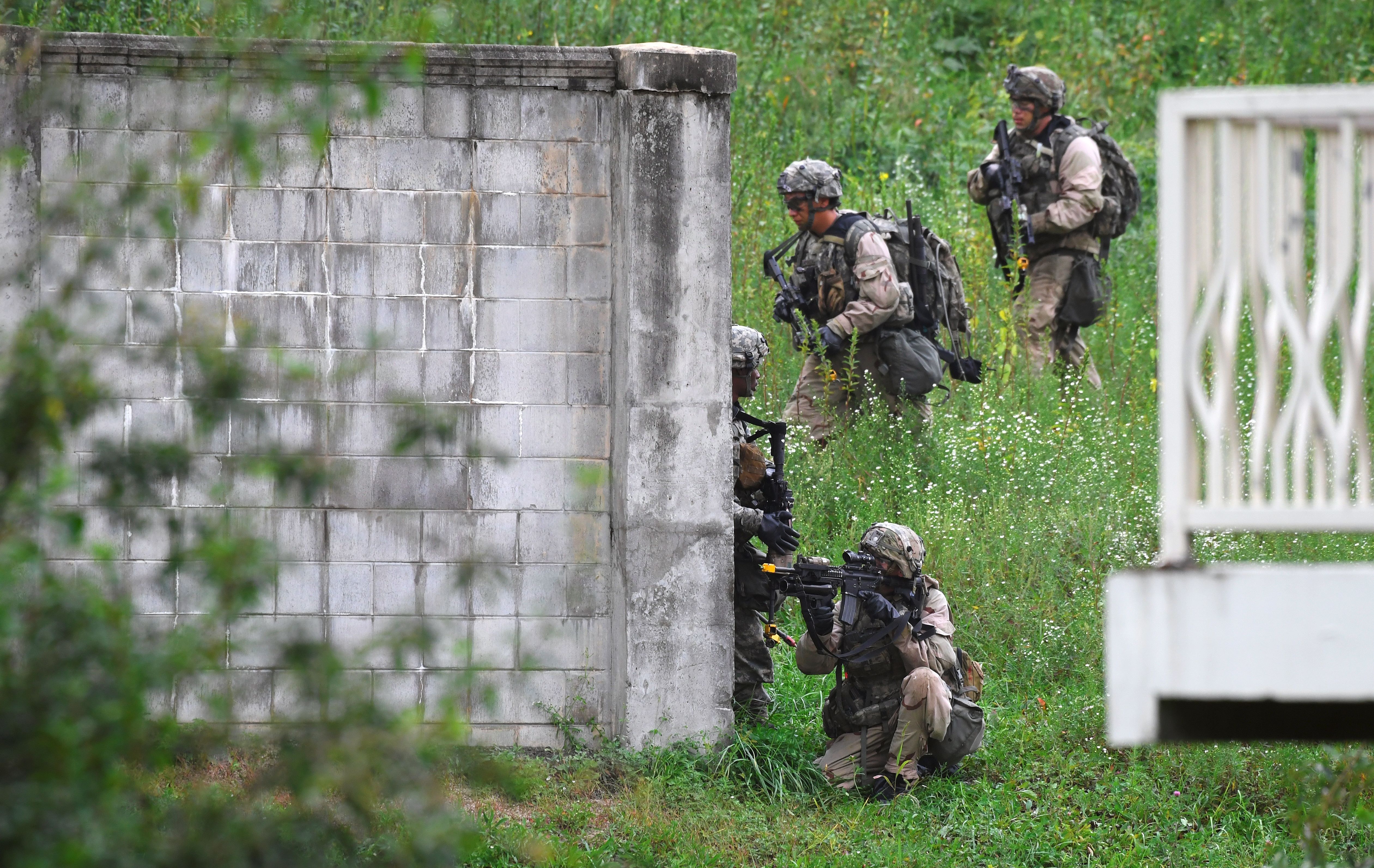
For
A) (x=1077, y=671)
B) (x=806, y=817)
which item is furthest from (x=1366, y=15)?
(x=806, y=817)

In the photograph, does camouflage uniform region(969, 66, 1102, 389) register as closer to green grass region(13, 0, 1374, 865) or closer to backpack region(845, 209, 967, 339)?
green grass region(13, 0, 1374, 865)

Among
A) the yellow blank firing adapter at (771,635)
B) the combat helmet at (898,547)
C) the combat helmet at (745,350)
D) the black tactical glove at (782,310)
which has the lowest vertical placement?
the yellow blank firing adapter at (771,635)

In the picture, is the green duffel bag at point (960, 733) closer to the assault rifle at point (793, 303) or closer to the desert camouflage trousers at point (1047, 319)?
the assault rifle at point (793, 303)

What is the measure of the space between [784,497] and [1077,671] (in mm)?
1820

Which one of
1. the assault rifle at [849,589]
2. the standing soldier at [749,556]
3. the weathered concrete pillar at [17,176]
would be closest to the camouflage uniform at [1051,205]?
the standing soldier at [749,556]

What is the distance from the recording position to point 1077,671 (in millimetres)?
7469

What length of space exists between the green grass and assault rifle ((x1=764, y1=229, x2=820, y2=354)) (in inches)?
24.7

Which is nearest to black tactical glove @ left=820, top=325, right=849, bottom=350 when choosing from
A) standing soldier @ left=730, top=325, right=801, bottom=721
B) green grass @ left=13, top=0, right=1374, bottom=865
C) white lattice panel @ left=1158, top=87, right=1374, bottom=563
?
green grass @ left=13, top=0, right=1374, bottom=865

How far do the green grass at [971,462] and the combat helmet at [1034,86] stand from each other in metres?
1.60

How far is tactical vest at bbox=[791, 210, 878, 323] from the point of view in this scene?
8.72 metres

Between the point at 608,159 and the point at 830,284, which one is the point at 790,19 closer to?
the point at 830,284

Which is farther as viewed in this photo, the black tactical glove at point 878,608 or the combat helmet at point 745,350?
the combat helmet at point 745,350

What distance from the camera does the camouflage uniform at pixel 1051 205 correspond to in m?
9.96

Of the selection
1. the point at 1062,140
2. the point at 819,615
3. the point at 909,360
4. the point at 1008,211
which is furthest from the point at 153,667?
the point at 1062,140
